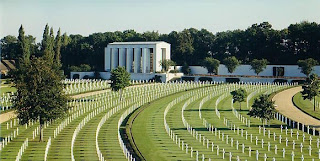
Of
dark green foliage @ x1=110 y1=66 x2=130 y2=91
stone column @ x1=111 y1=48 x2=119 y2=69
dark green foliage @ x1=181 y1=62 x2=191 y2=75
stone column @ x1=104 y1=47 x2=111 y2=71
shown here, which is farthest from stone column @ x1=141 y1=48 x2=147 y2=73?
dark green foliage @ x1=110 y1=66 x2=130 y2=91

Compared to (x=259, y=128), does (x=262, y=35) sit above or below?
above

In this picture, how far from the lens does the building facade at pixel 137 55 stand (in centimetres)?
12156

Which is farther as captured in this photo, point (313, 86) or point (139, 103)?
point (139, 103)

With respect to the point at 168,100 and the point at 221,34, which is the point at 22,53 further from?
the point at 221,34

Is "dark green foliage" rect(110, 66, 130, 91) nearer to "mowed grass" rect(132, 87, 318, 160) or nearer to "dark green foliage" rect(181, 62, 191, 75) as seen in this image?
"mowed grass" rect(132, 87, 318, 160)

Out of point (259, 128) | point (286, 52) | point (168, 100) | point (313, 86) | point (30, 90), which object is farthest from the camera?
point (286, 52)

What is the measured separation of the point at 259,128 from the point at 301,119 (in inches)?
318

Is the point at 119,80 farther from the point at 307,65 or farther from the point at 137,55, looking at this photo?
the point at 137,55

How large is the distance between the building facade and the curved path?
1854 inches

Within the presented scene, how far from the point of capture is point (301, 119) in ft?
167

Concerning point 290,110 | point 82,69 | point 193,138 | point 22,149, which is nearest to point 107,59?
point 82,69

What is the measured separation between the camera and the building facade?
12156 centimetres

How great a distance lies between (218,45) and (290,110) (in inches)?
3256

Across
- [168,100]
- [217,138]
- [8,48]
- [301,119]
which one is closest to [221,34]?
[8,48]
